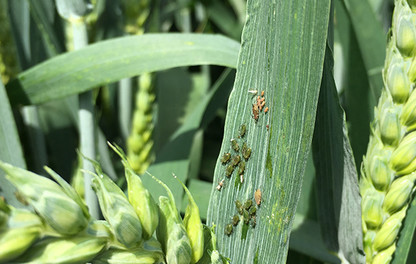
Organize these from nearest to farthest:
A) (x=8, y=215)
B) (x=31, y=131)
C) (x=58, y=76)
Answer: (x=8, y=215) → (x=58, y=76) → (x=31, y=131)

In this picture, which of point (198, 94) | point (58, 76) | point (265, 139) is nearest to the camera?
point (265, 139)

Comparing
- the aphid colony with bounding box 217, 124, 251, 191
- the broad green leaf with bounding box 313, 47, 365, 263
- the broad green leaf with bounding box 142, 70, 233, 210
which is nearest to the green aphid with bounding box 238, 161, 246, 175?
the aphid colony with bounding box 217, 124, 251, 191

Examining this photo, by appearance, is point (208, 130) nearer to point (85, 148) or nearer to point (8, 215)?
point (85, 148)

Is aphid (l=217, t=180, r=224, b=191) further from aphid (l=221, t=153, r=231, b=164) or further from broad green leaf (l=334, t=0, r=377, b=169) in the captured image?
broad green leaf (l=334, t=0, r=377, b=169)

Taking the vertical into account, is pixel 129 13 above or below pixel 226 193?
above

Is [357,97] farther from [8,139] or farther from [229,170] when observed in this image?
[8,139]

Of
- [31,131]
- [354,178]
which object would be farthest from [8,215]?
[31,131]
